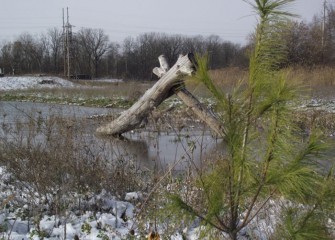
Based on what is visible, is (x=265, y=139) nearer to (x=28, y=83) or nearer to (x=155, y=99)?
(x=155, y=99)

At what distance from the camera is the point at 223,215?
89.6 inches

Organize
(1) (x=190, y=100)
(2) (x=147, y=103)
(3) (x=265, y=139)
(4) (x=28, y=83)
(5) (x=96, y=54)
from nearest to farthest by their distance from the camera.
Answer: (3) (x=265, y=139)
(1) (x=190, y=100)
(2) (x=147, y=103)
(4) (x=28, y=83)
(5) (x=96, y=54)

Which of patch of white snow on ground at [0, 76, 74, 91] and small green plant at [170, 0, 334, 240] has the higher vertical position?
small green plant at [170, 0, 334, 240]

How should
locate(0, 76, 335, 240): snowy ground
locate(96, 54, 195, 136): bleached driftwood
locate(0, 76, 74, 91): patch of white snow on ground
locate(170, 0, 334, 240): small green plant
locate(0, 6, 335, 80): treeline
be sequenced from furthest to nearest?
locate(0, 6, 335, 80): treeline → locate(0, 76, 74, 91): patch of white snow on ground → locate(96, 54, 195, 136): bleached driftwood → locate(0, 76, 335, 240): snowy ground → locate(170, 0, 334, 240): small green plant

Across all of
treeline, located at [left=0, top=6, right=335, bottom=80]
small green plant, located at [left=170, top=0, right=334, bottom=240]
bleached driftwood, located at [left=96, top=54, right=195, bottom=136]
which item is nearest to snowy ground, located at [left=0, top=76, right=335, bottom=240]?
small green plant, located at [left=170, top=0, right=334, bottom=240]

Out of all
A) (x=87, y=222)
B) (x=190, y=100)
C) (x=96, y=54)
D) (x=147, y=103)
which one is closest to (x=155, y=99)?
(x=147, y=103)

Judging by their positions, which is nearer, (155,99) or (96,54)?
(155,99)

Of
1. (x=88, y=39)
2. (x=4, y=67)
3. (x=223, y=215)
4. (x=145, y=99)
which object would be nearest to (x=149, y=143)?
(x=145, y=99)

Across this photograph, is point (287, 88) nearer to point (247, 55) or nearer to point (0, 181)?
point (247, 55)

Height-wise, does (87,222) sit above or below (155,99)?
below

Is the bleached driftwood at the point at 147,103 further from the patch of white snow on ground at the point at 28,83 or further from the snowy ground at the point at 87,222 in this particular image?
the patch of white snow on ground at the point at 28,83

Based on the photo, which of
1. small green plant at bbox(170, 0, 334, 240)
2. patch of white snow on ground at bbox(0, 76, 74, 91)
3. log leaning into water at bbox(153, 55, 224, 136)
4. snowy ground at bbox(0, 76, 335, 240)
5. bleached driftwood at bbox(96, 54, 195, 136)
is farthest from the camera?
patch of white snow on ground at bbox(0, 76, 74, 91)

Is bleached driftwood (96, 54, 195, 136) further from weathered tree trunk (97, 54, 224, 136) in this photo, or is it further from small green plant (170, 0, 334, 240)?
small green plant (170, 0, 334, 240)

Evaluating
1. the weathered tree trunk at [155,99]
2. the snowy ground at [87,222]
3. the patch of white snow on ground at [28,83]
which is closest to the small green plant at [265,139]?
the snowy ground at [87,222]
